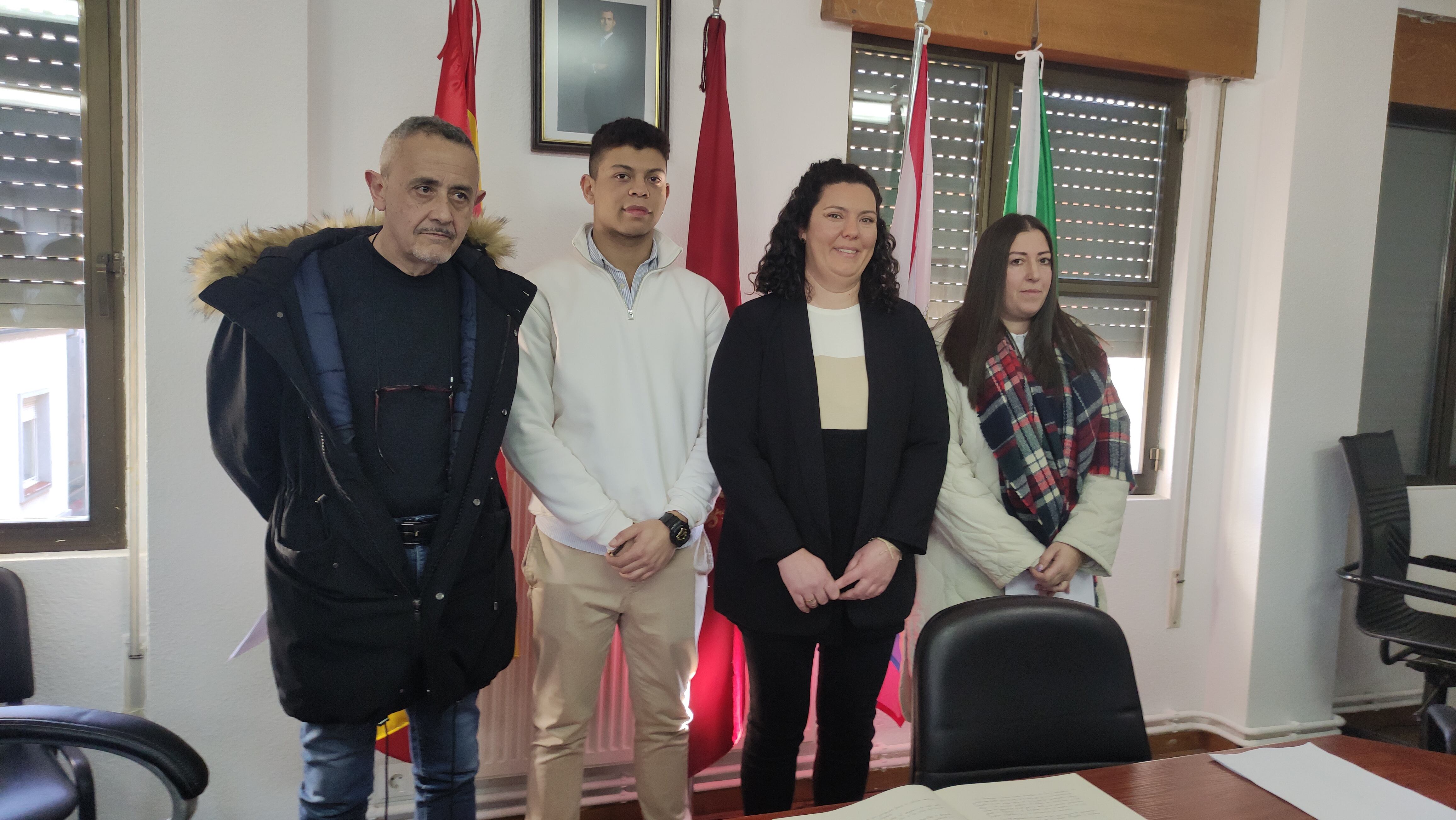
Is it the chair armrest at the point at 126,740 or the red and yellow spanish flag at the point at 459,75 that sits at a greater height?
the red and yellow spanish flag at the point at 459,75

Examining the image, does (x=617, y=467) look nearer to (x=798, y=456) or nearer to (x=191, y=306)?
(x=798, y=456)

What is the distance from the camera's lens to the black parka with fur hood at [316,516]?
4.27 ft

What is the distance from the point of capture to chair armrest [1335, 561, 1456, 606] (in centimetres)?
234

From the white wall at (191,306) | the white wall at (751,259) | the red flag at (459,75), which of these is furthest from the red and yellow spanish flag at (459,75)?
the white wall at (191,306)

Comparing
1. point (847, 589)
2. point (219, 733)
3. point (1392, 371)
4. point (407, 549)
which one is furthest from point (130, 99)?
point (1392, 371)

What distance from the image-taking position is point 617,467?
66.5 inches

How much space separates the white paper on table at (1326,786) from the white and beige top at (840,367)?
32.5 inches

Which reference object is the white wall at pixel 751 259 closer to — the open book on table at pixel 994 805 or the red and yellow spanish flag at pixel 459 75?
the red and yellow spanish flag at pixel 459 75

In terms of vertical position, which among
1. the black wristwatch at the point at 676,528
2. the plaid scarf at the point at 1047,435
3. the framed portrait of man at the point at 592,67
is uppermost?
the framed portrait of man at the point at 592,67

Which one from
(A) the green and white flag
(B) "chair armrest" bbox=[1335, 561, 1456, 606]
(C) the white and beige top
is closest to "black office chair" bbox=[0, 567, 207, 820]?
(C) the white and beige top

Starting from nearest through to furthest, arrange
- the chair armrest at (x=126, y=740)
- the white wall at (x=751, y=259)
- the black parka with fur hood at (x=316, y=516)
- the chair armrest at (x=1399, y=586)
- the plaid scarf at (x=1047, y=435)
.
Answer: the chair armrest at (x=126, y=740)
the black parka with fur hood at (x=316, y=516)
the plaid scarf at (x=1047, y=435)
the white wall at (x=751, y=259)
the chair armrest at (x=1399, y=586)

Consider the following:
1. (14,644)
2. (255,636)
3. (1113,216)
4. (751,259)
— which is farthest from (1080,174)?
(14,644)

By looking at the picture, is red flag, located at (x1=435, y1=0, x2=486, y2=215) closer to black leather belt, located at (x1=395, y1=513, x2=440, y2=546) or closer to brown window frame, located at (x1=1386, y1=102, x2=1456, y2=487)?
black leather belt, located at (x1=395, y1=513, x2=440, y2=546)

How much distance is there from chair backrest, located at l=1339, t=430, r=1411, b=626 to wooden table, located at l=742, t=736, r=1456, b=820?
188 centimetres
